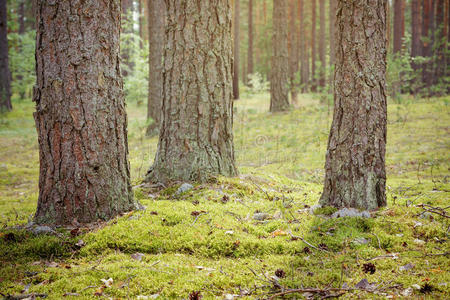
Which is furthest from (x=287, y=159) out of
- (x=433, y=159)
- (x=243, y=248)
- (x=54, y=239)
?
(x=54, y=239)

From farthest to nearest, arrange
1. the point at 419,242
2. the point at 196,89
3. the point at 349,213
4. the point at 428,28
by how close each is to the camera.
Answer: the point at 428,28 → the point at 196,89 → the point at 349,213 → the point at 419,242

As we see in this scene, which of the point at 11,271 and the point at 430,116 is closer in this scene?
the point at 11,271

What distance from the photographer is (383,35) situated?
3537 millimetres

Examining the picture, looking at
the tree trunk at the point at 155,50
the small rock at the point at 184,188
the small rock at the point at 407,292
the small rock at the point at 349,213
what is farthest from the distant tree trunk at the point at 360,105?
the tree trunk at the point at 155,50

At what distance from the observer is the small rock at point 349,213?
137 inches

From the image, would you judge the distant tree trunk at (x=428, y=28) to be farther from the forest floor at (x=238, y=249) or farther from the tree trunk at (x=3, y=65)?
the tree trunk at (x=3, y=65)

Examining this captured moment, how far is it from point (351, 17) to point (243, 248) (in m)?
2.69

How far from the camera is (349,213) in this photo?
353 centimetres

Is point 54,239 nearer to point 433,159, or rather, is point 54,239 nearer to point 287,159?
point 287,159

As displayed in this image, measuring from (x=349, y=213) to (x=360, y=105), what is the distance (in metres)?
1.18

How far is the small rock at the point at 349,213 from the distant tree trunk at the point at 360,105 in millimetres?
119

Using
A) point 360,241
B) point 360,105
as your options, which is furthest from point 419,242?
point 360,105

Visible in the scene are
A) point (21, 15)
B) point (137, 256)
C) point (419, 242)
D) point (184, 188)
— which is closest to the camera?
point (137, 256)

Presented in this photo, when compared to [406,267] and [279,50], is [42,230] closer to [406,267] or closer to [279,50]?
[406,267]
